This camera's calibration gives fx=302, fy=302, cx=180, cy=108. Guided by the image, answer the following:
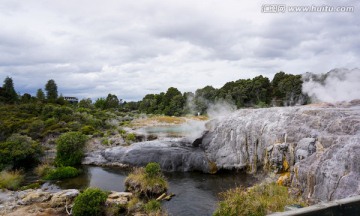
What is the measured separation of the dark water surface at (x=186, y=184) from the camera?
19391 mm

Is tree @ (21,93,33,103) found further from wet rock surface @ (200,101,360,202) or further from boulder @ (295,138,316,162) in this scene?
boulder @ (295,138,316,162)

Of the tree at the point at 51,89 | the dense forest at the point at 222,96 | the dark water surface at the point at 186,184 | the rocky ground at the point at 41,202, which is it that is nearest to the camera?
the rocky ground at the point at 41,202

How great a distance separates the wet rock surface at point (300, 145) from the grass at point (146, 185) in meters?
8.15

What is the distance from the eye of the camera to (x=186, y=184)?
2488cm

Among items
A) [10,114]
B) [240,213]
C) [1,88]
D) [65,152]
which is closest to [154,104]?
[1,88]

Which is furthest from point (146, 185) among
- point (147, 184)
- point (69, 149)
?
point (69, 149)

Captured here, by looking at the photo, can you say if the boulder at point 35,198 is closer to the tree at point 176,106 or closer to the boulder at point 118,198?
the boulder at point 118,198

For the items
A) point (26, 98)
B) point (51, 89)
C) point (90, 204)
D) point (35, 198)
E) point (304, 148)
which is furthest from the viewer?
point (51, 89)

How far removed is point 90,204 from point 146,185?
520 centimetres

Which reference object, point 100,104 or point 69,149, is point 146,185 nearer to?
point 69,149

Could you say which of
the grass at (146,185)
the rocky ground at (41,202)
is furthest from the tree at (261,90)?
the rocky ground at (41,202)

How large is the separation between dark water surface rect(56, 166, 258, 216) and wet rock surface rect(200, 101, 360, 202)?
2.19 metres

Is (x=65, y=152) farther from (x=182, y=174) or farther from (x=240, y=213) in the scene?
(x=240, y=213)

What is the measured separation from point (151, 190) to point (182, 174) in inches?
282
